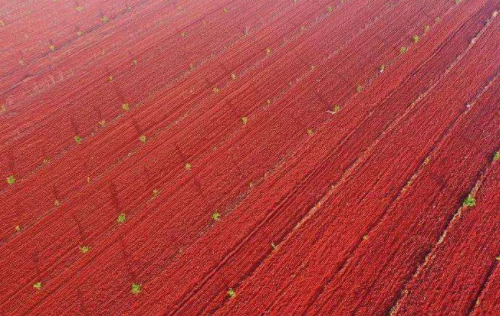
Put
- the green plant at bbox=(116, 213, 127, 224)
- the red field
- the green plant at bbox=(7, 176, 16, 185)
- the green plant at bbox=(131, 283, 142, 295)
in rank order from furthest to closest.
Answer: the green plant at bbox=(7, 176, 16, 185)
the green plant at bbox=(116, 213, 127, 224)
the green plant at bbox=(131, 283, 142, 295)
the red field

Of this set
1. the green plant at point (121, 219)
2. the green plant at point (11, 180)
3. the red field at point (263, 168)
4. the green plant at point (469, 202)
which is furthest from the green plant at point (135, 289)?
the green plant at point (469, 202)

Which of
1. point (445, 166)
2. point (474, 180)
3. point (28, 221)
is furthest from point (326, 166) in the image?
point (28, 221)

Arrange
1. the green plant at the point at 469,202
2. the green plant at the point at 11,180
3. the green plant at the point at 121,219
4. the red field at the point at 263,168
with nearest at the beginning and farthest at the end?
1. the red field at the point at 263,168
2. the green plant at the point at 469,202
3. the green plant at the point at 121,219
4. the green plant at the point at 11,180

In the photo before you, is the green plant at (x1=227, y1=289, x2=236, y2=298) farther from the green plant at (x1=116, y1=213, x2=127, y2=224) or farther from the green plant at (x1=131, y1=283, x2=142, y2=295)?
the green plant at (x1=116, y1=213, x2=127, y2=224)

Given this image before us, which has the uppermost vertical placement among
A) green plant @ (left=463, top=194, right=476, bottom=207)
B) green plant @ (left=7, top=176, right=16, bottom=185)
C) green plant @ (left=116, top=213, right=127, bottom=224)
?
green plant @ (left=7, top=176, right=16, bottom=185)

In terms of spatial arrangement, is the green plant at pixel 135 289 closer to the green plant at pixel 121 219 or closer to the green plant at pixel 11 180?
the green plant at pixel 121 219

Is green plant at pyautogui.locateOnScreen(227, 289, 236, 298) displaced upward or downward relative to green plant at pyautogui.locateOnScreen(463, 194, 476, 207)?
upward

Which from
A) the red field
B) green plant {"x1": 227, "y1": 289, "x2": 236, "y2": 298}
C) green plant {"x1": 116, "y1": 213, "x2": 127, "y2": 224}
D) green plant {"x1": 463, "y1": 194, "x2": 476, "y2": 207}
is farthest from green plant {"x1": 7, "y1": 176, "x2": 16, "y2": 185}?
green plant {"x1": 463, "y1": 194, "x2": 476, "y2": 207}

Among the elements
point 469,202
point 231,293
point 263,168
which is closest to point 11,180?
point 263,168
